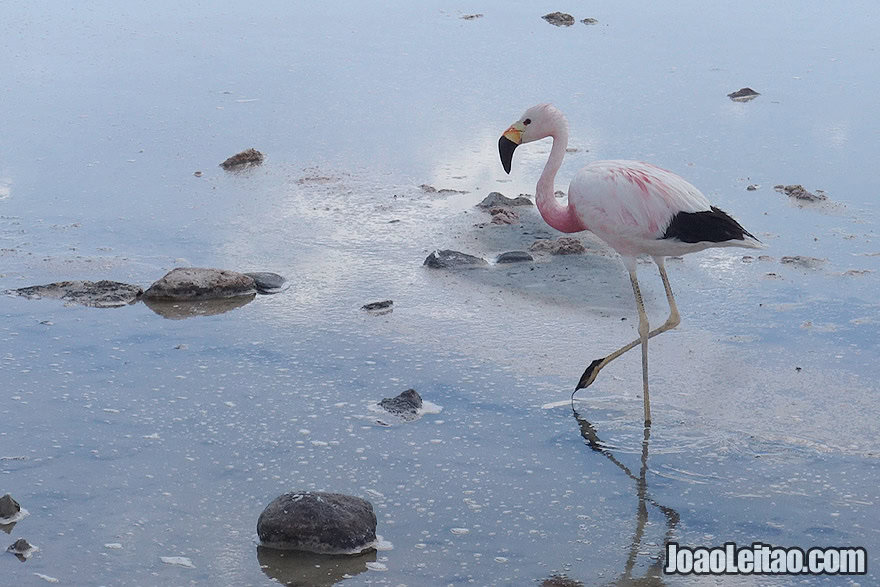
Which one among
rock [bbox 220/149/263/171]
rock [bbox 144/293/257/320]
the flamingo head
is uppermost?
the flamingo head

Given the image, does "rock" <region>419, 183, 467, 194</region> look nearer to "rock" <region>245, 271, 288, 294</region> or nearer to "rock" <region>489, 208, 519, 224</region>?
"rock" <region>489, 208, 519, 224</region>

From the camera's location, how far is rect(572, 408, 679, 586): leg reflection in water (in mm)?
4500

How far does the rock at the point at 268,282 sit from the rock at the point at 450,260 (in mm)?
931

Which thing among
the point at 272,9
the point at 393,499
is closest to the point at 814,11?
the point at 272,9

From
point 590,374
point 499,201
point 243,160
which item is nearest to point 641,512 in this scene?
point 590,374

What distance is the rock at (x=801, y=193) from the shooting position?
345 inches

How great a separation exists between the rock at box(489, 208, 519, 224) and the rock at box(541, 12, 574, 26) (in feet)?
25.2

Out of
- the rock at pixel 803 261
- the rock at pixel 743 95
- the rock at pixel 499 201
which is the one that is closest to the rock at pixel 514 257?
the rock at pixel 499 201

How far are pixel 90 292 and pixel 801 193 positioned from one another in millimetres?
5054

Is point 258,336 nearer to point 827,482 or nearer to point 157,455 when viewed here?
point 157,455

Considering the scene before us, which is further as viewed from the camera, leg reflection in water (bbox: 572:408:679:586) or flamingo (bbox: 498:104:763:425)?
flamingo (bbox: 498:104:763:425)

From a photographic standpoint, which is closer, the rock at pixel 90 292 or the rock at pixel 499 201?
the rock at pixel 90 292

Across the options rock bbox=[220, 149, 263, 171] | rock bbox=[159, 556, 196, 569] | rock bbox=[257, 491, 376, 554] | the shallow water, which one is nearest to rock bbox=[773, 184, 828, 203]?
the shallow water

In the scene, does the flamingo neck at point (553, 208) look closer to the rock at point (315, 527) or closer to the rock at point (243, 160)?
the rock at point (315, 527)
